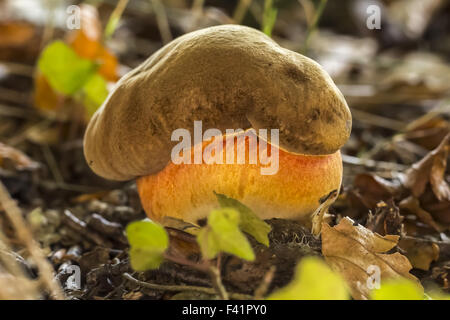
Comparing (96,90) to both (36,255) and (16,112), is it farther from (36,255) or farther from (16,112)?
(36,255)

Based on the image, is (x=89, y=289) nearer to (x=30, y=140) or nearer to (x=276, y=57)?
(x=276, y=57)

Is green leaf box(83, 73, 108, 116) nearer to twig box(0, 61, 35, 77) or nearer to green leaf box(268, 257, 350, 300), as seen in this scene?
twig box(0, 61, 35, 77)

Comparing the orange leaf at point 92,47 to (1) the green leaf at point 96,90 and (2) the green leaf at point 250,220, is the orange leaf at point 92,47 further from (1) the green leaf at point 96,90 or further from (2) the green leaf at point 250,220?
(2) the green leaf at point 250,220

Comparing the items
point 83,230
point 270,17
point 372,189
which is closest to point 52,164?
point 83,230

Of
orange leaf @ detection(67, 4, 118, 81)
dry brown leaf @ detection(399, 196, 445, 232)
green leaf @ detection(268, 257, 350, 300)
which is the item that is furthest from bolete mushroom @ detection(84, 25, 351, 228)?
orange leaf @ detection(67, 4, 118, 81)
